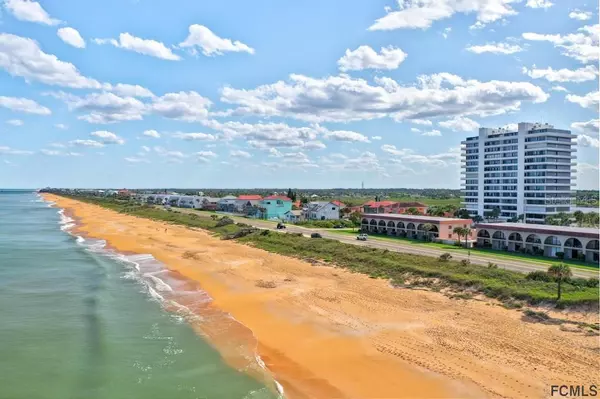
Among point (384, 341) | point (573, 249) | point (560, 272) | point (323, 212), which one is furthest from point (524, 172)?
point (384, 341)

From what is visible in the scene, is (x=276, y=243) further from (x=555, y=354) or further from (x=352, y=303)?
(x=555, y=354)

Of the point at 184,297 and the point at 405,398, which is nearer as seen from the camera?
the point at 405,398

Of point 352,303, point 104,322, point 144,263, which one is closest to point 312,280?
point 352,303

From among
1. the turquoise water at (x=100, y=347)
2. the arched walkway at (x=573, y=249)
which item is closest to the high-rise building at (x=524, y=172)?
the arched walkway at (x=573, y=249)

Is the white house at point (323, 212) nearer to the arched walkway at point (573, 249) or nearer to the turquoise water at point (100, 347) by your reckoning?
the arched walkway at point (573, 249)

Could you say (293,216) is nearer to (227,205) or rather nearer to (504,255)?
(227,205)

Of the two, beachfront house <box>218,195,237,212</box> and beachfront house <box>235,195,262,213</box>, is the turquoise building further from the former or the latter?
beachfront house <box>218,195,237,212</box>
